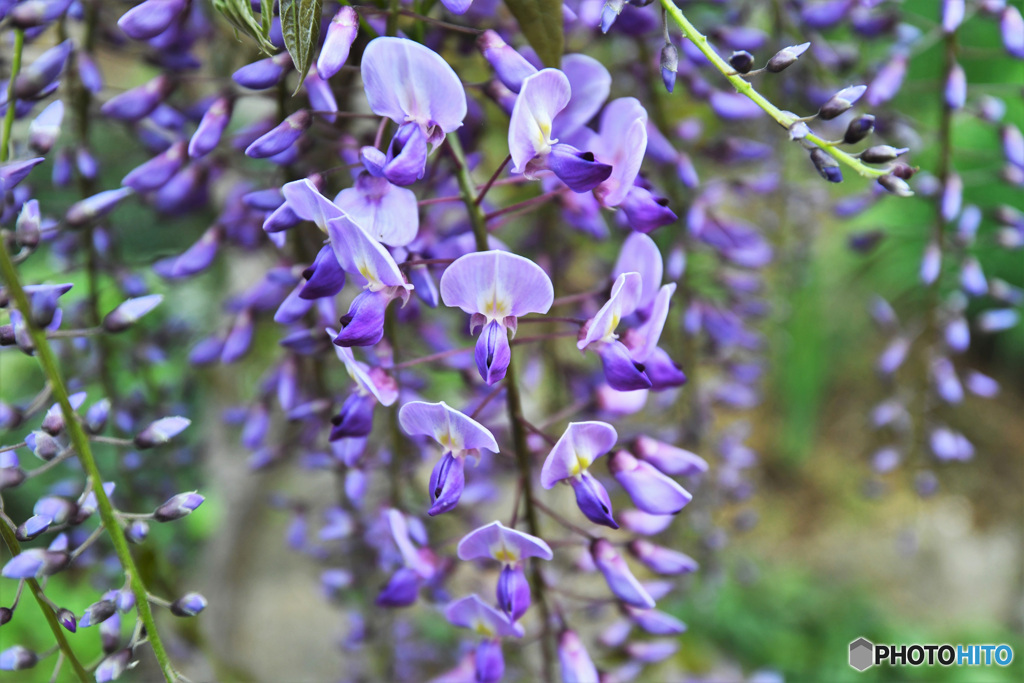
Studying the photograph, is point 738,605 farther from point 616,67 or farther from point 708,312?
point 616,67

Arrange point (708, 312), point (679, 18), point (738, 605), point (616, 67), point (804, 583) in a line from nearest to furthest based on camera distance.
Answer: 1. point (679, 18)
2. point (616, 67)
3. point (708, 312)
4. point (738, 605)
5. point (804, 583)

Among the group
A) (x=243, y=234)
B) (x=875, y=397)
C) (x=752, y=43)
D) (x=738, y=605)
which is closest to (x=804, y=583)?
(x=738, y=605)

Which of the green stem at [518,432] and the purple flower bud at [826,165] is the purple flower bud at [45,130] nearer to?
the green stem at [518,432]

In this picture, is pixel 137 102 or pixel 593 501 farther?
pixel 137 102

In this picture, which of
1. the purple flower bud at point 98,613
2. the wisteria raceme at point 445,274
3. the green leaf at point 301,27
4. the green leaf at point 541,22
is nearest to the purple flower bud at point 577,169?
the wisteria raceme at point 445,274

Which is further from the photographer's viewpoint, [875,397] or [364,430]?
[875,397]

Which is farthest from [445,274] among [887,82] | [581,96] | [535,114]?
[887,82]
